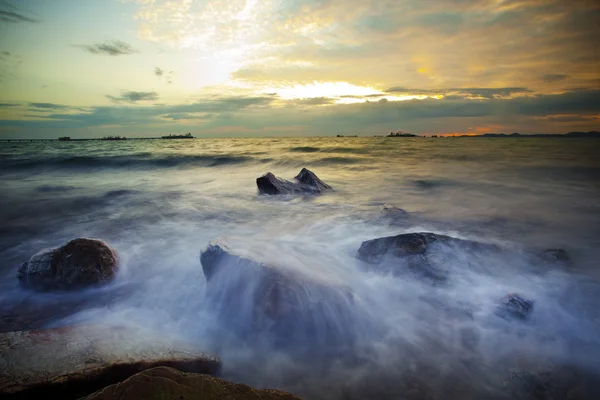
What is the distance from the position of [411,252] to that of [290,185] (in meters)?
6.29

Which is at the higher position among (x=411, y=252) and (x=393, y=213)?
(x=411, y=252)

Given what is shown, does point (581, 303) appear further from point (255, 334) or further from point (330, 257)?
point (255, 334)

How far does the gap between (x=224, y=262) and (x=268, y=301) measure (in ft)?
3.10

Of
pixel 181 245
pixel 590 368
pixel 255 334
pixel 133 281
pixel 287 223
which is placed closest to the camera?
pixel 590 368

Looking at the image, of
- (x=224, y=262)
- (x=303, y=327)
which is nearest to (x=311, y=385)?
(x=303, y=327)

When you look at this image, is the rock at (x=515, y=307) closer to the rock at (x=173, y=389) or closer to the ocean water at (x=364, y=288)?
the ocean water at (x=364, y=288)

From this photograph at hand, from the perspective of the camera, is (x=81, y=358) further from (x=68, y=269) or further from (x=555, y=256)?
(x=555, y=256)

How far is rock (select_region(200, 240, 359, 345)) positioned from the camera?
3281 mm

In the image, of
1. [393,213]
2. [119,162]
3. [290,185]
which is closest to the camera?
[393,213]

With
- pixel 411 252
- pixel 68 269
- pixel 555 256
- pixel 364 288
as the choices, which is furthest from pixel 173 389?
pixel 555 256

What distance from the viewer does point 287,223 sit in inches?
296

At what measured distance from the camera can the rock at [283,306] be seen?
328 centimetres

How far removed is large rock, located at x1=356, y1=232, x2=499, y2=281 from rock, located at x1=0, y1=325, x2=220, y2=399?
9.37ft

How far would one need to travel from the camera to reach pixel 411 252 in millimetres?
4621
